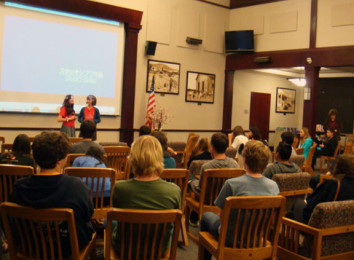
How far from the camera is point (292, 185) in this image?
3355mm

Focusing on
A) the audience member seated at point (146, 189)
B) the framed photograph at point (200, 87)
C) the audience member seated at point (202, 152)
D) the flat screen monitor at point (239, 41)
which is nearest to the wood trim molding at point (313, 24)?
the flat screen monitor at point (239, 41)

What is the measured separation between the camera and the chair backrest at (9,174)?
2.77m

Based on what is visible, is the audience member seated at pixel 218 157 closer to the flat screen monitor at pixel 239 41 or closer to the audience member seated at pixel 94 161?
the audience member seated at pixel 94 161

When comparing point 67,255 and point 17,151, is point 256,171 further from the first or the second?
point 17,151

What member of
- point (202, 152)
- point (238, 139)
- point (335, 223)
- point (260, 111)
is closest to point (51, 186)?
point (335, 223)

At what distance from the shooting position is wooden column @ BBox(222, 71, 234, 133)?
1055 cm

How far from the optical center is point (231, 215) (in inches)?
95.0

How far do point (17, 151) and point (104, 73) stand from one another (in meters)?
4.92

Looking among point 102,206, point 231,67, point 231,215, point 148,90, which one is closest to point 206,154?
point 102,206

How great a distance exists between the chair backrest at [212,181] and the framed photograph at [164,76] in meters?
5.76

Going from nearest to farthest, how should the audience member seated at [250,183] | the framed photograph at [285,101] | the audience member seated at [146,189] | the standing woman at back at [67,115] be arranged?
the audience member seated at [146,189] < the audience member seated at [250,183] < the standing woman at back at [67,115] < the framed photograph at [285,101]

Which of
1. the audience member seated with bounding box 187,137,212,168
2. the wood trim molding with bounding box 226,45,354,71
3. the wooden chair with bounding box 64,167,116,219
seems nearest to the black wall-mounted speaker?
the wood trim molding with bounding box 226,45,354,71

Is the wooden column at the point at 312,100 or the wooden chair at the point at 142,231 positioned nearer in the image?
the wooden chair at the point at 142,231

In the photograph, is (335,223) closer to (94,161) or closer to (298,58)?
(94,161)
